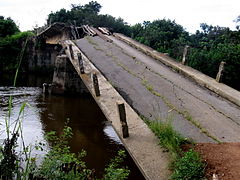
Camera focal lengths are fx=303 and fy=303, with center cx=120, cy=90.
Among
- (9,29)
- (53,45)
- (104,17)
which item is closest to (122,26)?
(104,17)

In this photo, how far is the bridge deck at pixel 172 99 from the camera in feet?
21.6

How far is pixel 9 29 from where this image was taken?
94.0ft

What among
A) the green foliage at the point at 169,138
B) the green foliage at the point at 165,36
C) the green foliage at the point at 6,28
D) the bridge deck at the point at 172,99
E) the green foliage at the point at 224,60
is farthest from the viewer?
the green foliage at the point at 6,28

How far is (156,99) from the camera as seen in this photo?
8508 mm

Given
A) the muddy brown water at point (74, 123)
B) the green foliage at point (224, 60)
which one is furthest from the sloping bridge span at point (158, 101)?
the green foliage at point (224, 60)

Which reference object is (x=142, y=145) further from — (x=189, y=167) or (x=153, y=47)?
(x=153, y=47)

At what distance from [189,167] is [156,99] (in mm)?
3968

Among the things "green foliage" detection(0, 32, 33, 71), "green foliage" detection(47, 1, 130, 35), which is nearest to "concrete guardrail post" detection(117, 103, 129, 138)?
"green foliage" detection(0, 32, 33, 71)

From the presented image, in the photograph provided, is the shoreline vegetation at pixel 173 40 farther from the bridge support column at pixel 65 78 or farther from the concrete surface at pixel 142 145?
the concrete surface at pixel 142 145

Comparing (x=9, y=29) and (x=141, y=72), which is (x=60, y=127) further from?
(x=9, y=29)

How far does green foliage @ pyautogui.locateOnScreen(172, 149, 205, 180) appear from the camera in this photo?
14.8 feet

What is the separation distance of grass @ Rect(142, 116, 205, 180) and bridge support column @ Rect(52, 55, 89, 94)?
1146 cm

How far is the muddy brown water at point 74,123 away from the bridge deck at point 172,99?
1961 mm

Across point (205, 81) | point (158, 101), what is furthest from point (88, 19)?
point (158, 101)
